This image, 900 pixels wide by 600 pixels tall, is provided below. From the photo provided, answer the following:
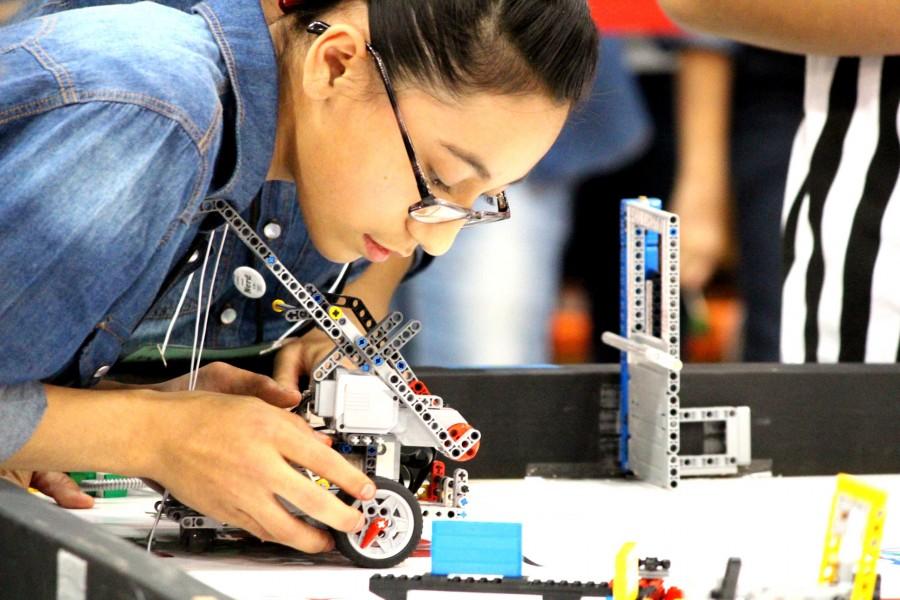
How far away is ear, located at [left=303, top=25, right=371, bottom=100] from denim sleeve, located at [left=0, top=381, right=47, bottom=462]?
389 millimetres

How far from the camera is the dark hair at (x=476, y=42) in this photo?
4.28 ft

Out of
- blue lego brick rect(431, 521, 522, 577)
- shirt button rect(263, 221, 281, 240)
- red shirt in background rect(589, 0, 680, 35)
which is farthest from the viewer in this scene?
red shirt in background rect(589, 0, 680, 35)

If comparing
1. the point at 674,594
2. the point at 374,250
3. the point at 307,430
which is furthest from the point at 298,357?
the point at 674,594

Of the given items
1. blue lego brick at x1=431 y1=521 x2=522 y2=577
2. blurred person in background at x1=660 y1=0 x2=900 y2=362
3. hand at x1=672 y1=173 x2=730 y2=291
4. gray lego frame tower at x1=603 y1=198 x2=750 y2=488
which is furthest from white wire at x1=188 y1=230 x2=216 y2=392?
hand at x1=672 y1=173 x2=730 y2=291

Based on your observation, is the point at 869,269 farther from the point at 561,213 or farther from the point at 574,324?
the point at 574,324

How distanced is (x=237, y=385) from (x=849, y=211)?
36.4 inches

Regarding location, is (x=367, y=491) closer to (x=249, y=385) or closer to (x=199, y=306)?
(x=249, y=385)

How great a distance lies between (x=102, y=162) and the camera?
1.17 m

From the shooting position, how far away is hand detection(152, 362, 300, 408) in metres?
1.46

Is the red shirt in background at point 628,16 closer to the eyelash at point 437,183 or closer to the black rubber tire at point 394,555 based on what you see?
the eyelash at point 437,183

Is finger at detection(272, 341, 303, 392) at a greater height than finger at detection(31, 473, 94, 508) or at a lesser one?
greater

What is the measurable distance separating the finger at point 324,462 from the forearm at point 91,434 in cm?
13

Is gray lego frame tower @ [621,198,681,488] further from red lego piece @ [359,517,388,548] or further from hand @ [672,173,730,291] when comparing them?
hand @ [672,173,730,291]

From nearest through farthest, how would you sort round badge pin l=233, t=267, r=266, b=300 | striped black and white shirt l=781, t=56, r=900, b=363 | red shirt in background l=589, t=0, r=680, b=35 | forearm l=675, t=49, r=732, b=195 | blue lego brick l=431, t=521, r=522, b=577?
blue lego brick l=431, t=521, r=522, b=577 < round badge pin l=233, t=267, r=266, b=300 < striped black and white shirt l=781, t=56, r=900, b=363 < red shirt in background l=589, t=0, r=680, b=35 < forearm l=675, t=49, r=732, b=195
